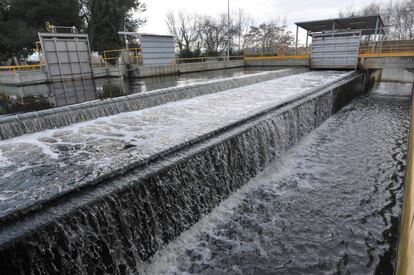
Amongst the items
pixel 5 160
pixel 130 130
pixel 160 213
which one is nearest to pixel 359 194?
pixel 160 213

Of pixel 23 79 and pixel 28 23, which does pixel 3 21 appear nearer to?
pixel 28 23

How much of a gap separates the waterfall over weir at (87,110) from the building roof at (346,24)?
1400 cm

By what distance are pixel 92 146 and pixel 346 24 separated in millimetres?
22530

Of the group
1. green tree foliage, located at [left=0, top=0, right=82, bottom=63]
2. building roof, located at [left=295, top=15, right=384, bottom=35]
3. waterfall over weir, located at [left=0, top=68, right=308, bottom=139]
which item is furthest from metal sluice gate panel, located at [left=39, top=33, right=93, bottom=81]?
building roof, located at [left=295, top=15, right=384, bottom=35]

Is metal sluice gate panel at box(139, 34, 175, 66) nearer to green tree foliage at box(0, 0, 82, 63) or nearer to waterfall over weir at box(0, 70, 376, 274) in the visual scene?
green tree foliage at box(0, 0, 82, 63)

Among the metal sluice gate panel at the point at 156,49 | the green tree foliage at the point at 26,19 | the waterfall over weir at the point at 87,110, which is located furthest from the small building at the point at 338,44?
the green tree foliage at the point at 26,19

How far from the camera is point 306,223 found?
12.7ft

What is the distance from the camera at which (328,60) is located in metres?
18.3

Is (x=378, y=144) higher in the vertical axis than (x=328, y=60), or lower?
lower

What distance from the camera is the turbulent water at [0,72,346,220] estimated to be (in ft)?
11.0

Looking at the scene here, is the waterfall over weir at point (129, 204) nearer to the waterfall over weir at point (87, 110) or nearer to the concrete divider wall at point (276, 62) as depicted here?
the waterfall over weir at point (87, 110)

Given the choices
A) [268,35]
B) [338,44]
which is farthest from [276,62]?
[268,35]

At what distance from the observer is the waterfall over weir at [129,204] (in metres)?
2.42

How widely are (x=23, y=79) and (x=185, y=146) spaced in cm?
1330
